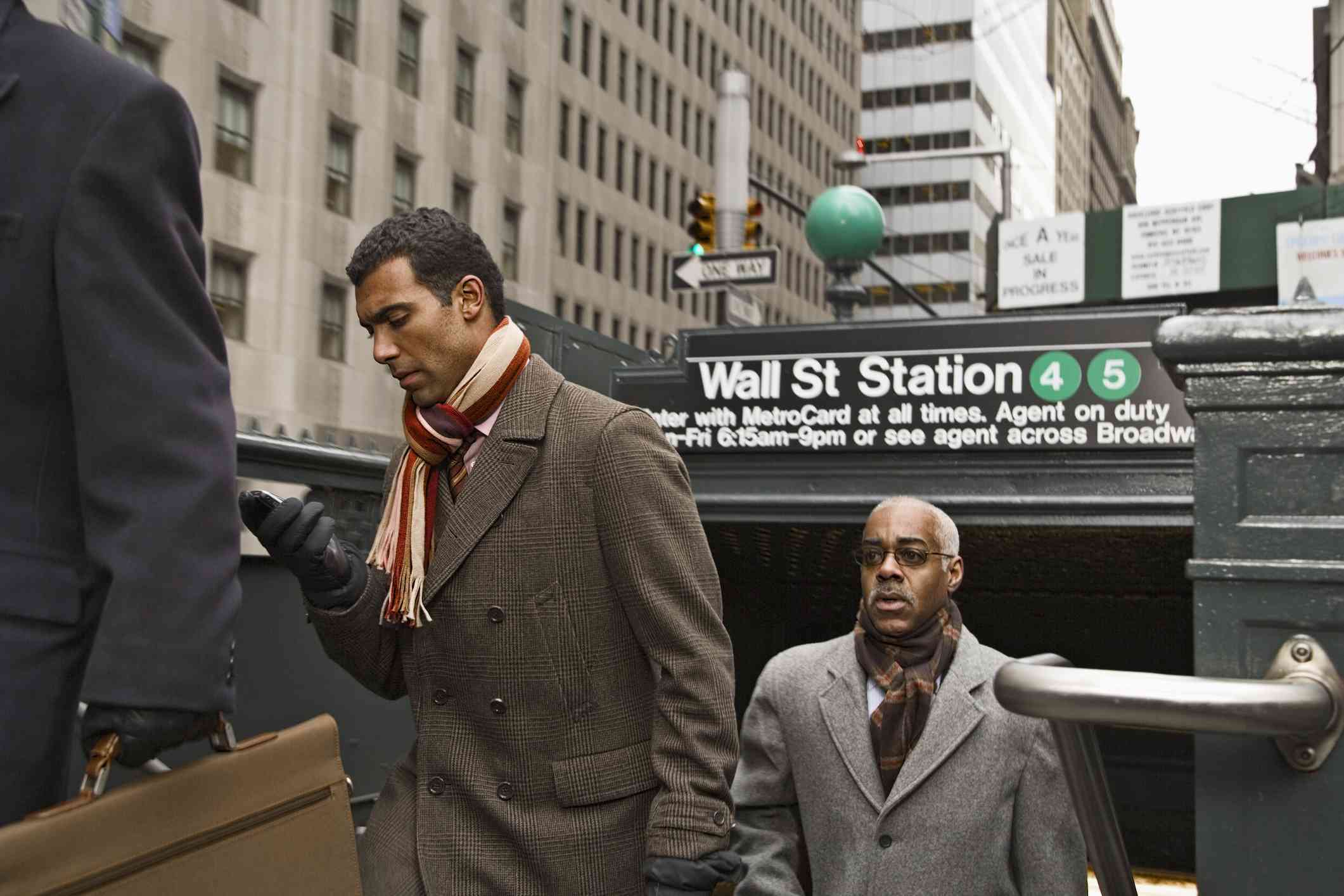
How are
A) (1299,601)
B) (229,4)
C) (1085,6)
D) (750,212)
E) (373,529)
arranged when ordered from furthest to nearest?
(1085,6) → (229,4) → (750,212) → (373,529) → (1299,601)

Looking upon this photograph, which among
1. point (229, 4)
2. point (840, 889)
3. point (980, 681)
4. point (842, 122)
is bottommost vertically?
point (840, 889)

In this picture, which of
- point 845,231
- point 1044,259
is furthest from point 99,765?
point 1044,259

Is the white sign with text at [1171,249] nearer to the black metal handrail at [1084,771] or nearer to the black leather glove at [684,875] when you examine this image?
the black leather glove at [684,875]

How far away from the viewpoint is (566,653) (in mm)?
2918

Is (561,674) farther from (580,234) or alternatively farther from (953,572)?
(580,234)

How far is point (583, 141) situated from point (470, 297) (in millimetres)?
47684

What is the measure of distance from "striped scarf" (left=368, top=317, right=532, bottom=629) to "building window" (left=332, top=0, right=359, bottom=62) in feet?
107

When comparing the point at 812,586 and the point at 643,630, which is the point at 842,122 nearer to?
the point at 812,586

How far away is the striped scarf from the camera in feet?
9.85

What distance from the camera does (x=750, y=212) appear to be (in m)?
16.8

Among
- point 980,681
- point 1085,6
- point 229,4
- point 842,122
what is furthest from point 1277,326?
point 1085,6

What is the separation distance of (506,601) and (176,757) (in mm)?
1935

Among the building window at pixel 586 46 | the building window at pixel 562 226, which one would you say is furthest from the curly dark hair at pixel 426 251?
the building window at pixel 586 46

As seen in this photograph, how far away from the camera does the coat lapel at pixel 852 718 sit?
3629 mm
